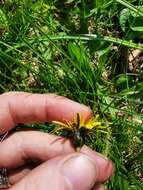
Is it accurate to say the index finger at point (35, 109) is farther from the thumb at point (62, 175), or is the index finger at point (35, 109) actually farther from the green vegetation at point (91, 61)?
the thumb at point (62, 175)

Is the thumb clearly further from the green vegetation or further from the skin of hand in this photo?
the green vegetation

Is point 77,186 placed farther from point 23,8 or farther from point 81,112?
point 23,8

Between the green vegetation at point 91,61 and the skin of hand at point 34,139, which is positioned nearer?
the skin of hand at point 34,139

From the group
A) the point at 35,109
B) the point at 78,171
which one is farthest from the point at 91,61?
the point at 78,171

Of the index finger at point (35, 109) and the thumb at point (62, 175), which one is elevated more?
the index finger at point (35, 109)

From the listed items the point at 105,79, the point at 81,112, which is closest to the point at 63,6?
the point at 105,79

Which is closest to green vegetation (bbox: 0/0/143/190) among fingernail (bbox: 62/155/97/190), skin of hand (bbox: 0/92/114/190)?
skin of hand (bbox: 0/92/114/190)

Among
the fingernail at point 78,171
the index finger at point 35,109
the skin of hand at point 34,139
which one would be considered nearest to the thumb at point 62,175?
the fingernail at point 78,171
